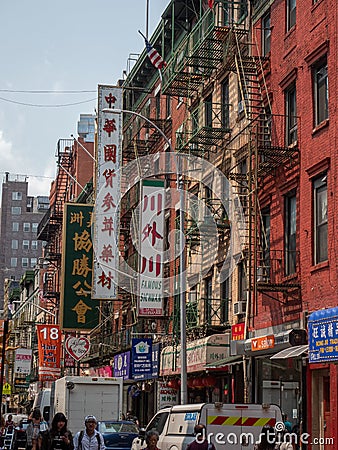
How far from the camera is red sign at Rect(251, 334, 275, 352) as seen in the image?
26889mm

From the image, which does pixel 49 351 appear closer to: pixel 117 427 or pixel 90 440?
pixel 117 427

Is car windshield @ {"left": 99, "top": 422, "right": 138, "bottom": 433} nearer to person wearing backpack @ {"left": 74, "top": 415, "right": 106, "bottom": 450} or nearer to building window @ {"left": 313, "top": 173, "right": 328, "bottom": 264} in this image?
building window @ {"left": 313, "top": 173, "right": 328, "bottom": 264}

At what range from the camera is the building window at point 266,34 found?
103 ft

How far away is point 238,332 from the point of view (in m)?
31.5

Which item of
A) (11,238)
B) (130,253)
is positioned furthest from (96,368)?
(11,238)

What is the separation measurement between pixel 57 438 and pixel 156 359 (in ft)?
75.5

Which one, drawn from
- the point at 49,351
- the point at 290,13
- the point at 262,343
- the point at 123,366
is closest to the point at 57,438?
the point at 262,343

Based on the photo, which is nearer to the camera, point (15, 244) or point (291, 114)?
point (291, 114)

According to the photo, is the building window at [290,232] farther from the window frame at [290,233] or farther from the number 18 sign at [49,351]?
the number 18 sign at [49,351]

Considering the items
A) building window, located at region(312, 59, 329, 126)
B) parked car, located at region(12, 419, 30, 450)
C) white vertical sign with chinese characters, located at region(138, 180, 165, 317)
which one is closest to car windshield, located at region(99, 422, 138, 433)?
parked car, located at region(12, 419, 30, 450)

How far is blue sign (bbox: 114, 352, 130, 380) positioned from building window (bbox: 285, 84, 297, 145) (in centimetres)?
1734

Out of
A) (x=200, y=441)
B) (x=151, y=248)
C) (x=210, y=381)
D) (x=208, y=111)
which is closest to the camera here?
(x=200, y=441)

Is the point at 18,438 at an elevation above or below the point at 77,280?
below

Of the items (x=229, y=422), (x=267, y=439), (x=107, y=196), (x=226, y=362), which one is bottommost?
(x=267, y=439)
